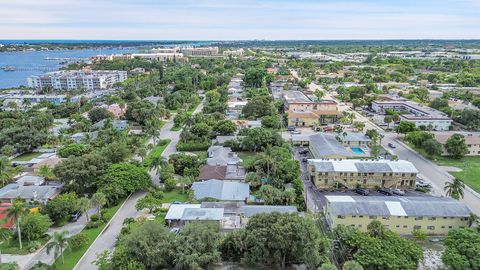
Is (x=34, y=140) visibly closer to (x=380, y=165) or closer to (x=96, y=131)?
A: (x=96, y=131)

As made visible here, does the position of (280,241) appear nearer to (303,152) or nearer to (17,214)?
(17,214)

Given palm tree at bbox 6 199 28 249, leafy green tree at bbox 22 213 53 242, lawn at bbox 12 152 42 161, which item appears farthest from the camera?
lawn at bbox 12 152 42 161

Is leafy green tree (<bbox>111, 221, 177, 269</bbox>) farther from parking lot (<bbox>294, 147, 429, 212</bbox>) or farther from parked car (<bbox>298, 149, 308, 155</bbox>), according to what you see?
parked car (<bbox>298, 149, 308, 155</bbox>)

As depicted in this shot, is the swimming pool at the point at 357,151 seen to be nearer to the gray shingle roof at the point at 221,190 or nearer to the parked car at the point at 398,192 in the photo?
the parked car at the point at 398,192

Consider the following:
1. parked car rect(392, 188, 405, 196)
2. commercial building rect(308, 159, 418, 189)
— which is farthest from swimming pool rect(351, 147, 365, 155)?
parked car rect(392, 188, 405, 196)

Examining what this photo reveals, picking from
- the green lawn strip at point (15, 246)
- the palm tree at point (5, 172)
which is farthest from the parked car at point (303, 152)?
the palm tree at point (5, 172)
